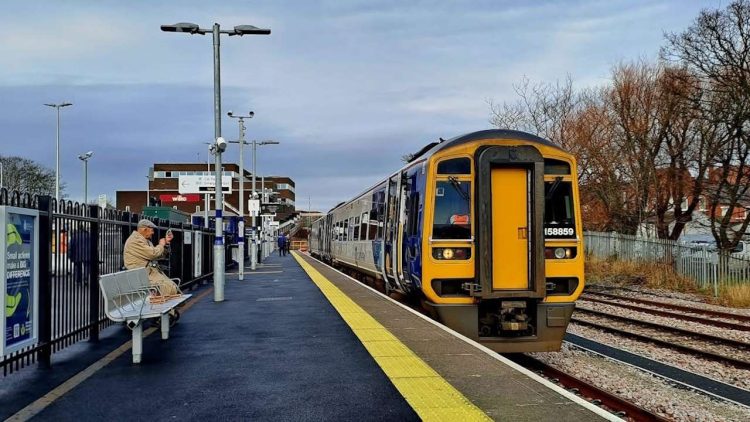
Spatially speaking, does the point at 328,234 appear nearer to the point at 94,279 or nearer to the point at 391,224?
the point at 391,224

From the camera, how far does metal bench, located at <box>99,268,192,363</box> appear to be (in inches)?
294

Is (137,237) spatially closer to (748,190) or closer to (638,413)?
(638,413)

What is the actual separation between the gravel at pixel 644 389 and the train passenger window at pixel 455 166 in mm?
3220

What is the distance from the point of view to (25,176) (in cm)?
5388

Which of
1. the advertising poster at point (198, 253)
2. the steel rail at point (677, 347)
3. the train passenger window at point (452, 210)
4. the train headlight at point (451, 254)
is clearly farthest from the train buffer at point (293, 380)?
the advertising poster at point (198, 253)

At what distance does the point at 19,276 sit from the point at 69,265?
185 centimetres

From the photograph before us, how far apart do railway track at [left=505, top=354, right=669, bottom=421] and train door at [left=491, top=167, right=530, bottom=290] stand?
1241 mm

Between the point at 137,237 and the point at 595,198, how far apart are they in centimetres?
2795

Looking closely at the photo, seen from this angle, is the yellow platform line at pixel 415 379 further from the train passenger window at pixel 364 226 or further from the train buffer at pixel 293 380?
the train passenger window at pixel 364 226

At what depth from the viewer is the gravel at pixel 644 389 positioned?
7.64 meters

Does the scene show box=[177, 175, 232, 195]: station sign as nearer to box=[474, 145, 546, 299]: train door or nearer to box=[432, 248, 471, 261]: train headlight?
box=[432, 248, 471, 261]: train headlight

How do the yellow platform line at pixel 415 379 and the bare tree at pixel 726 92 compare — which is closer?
the yellow platform line at pixel 415 379

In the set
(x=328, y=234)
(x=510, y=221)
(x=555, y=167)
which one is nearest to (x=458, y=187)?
(x=510, y=221)

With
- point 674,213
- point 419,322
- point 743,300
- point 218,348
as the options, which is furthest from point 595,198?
point 218,348
